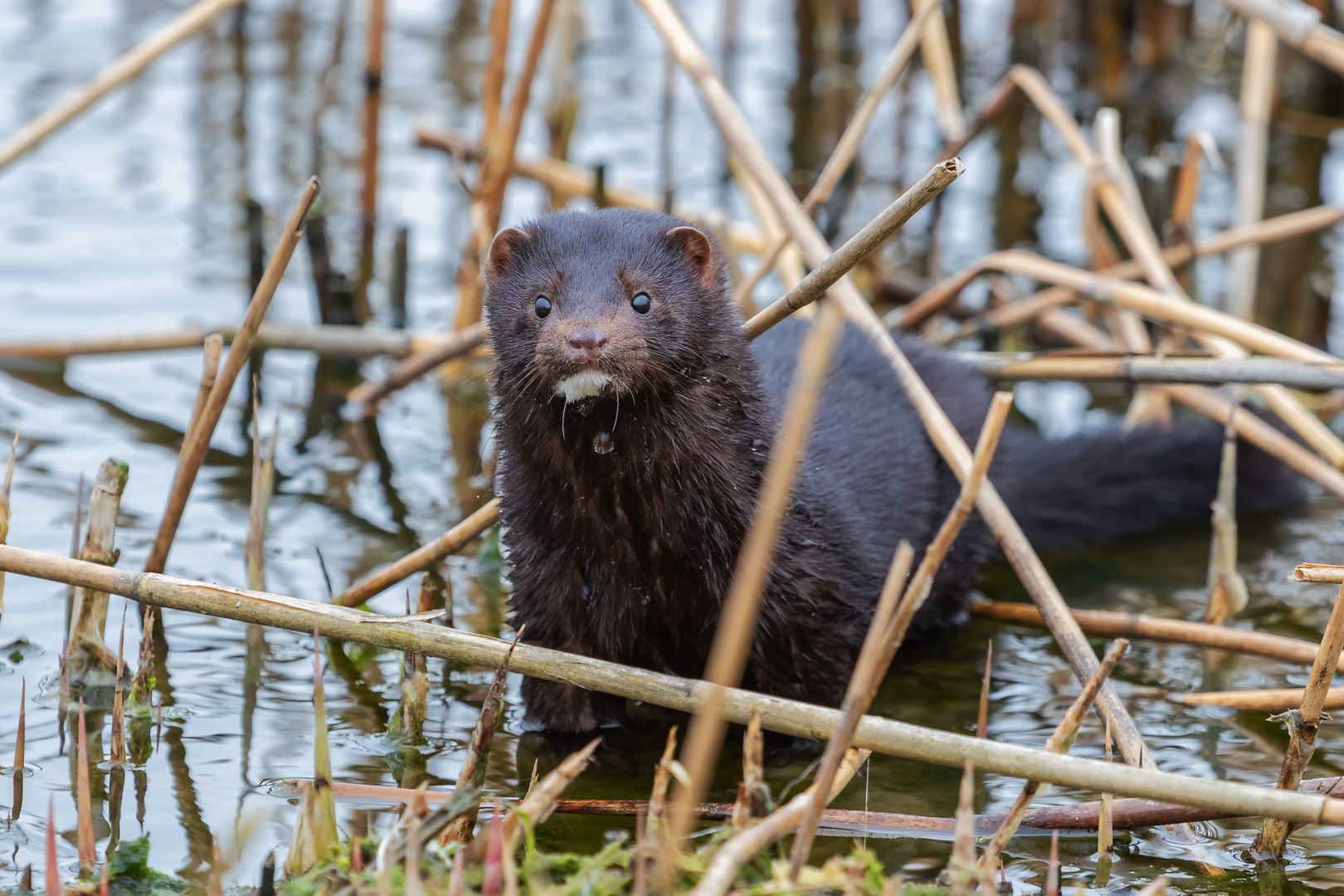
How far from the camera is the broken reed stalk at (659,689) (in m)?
2.79

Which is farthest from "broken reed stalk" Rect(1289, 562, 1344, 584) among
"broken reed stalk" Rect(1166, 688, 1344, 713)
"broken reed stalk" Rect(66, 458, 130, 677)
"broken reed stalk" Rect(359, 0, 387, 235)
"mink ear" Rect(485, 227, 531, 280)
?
"broken reed stalk" Rect(359, 0, 387, 235)

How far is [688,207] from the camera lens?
862 centimetres

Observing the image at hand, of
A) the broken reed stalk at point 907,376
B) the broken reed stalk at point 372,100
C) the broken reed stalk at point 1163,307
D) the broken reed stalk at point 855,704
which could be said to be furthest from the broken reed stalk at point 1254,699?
the broken reed stalk at point 372,100

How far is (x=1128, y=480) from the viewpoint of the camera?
5512 millimetres

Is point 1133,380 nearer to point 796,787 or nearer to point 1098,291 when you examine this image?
point 1098,291

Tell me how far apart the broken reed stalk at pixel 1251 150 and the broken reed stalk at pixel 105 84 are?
4021mm

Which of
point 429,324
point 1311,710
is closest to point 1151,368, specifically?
point 1311,710

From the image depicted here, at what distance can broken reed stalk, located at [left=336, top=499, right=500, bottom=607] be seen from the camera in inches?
167

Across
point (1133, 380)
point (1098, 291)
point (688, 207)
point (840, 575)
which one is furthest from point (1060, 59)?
point (840, 575)

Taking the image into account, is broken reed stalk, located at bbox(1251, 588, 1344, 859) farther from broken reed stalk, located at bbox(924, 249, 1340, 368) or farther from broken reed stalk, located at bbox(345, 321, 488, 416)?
broken reed stalk, located at bbox(345, 321, 488, 416)

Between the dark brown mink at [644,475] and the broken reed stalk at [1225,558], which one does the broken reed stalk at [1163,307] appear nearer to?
the broken reed stalk at [1225,558]

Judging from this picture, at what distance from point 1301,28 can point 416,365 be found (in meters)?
3.37

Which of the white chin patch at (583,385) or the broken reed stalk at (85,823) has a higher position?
the white chin patch at (583,385)

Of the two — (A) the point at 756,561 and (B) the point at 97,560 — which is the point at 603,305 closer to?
(A) the point at 756,561
